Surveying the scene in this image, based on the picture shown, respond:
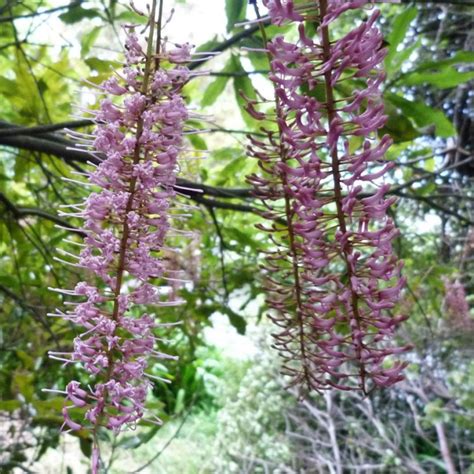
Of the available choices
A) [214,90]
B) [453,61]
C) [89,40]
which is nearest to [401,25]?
[453,61]

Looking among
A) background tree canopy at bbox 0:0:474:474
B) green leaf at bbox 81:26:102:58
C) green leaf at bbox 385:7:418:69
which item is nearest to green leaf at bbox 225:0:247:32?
background tree canopy at bbox 0:0:474:474

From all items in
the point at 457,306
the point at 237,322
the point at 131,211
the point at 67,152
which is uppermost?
the point at 457,306

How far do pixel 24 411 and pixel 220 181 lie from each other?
0.43 meters

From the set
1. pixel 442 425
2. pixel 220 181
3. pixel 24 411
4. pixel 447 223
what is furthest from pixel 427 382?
pixel 24 411

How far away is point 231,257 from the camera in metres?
1.00

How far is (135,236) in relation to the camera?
270 millimetres

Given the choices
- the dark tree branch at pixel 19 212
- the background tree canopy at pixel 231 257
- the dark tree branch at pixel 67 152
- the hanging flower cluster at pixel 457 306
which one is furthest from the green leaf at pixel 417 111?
the hanging flower cluster at pixel 457 306

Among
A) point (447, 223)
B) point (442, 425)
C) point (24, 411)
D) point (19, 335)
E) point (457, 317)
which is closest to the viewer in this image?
point (24, 411)

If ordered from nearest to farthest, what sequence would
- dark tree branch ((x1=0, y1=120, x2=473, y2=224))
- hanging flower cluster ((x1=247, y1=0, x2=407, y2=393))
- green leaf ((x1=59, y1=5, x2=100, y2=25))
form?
hanging flower cluster ((x1=247, y1=0, x2=407, y2=393)), dark tree branch ((x1=0, y1=120, x2=473, y2=224)), green leaf ((x1=59, y1=5, x2=100, y2=25))

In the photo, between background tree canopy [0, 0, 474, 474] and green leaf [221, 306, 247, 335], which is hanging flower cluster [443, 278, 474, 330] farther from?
green leaf [221, 306, 247, 335]

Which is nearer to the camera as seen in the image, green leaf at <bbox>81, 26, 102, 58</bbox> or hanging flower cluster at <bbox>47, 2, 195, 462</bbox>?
hanging flower cluster at <bbox>47, 2, 195, 462</bbox>

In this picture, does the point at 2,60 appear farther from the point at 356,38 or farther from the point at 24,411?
the point at 356,38

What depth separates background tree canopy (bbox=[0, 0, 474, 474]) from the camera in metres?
0.64

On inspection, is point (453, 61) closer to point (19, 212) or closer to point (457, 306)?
point (19, 212)
